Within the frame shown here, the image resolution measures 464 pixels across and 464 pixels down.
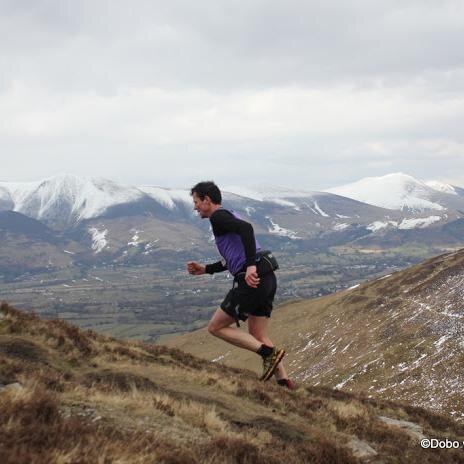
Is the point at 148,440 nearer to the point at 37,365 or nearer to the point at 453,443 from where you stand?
the point at 37,365

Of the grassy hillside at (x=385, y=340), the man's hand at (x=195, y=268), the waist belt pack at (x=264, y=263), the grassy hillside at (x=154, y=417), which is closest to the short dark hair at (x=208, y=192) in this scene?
the waist belt pack at (x=264, y=263)

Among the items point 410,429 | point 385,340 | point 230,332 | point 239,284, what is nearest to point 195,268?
point 230,332

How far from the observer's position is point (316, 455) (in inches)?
308

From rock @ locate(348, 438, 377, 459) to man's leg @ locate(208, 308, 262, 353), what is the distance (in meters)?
2.72

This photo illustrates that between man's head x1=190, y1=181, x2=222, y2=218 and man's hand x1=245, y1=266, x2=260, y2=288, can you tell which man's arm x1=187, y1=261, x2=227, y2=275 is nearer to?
man's head x1=190, y1=181, x2=222, y2=218

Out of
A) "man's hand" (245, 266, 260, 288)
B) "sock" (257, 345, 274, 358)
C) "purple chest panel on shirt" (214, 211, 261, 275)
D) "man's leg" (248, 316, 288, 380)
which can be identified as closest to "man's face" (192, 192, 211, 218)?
"purple chest panel on shirt" (214, 211, 261, 275)

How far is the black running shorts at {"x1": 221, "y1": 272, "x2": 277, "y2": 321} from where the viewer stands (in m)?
11.1

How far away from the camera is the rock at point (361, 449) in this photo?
910 centimetres

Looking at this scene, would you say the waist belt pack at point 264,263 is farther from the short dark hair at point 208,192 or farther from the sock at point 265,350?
the sock at point 265,350

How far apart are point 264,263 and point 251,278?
35.4 inches

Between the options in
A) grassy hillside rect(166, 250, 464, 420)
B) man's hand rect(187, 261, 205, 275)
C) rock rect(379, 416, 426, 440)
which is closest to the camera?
rock rect(379, 416, 426, 440)

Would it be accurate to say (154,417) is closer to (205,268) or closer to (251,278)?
(251,278)

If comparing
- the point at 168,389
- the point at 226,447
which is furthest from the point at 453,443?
the point at 226,447

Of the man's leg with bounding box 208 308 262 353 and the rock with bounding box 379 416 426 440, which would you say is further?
the rock with bounding box 379 416 426 440
